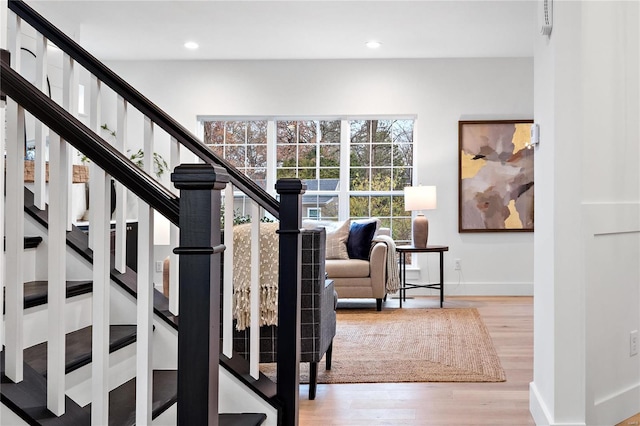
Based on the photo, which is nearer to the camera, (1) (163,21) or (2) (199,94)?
(1) (163,21)

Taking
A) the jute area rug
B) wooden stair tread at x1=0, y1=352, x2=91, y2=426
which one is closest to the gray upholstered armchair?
the jute area rug

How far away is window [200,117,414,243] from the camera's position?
6863 millimetres

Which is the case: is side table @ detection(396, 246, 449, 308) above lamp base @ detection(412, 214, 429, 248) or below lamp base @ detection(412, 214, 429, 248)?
below

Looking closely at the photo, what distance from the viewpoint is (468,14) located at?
5090mm

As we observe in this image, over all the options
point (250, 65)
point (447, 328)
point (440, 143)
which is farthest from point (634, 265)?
point (250, 65)

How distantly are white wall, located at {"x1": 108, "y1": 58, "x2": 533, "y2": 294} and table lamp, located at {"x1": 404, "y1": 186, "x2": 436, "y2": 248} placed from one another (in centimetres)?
59

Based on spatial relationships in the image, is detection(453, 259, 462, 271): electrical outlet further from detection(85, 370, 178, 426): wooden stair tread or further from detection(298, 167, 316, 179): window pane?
detection(85, 370, 178, 426): wooden stair tread

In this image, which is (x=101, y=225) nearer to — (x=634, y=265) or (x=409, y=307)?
(x=634, y=265)

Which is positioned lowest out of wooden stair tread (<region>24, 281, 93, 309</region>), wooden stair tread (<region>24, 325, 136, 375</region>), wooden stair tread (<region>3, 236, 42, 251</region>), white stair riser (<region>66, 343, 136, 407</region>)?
white stair riser (<region>66, 343, 136, 407</region>)

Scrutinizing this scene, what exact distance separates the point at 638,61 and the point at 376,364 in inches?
87.6

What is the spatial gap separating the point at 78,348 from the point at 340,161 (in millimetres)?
5150

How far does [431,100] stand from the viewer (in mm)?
6711

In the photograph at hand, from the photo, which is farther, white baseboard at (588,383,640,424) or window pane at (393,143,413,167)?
window pane at (393,143,413,167)

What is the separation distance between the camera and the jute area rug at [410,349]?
349 cm
